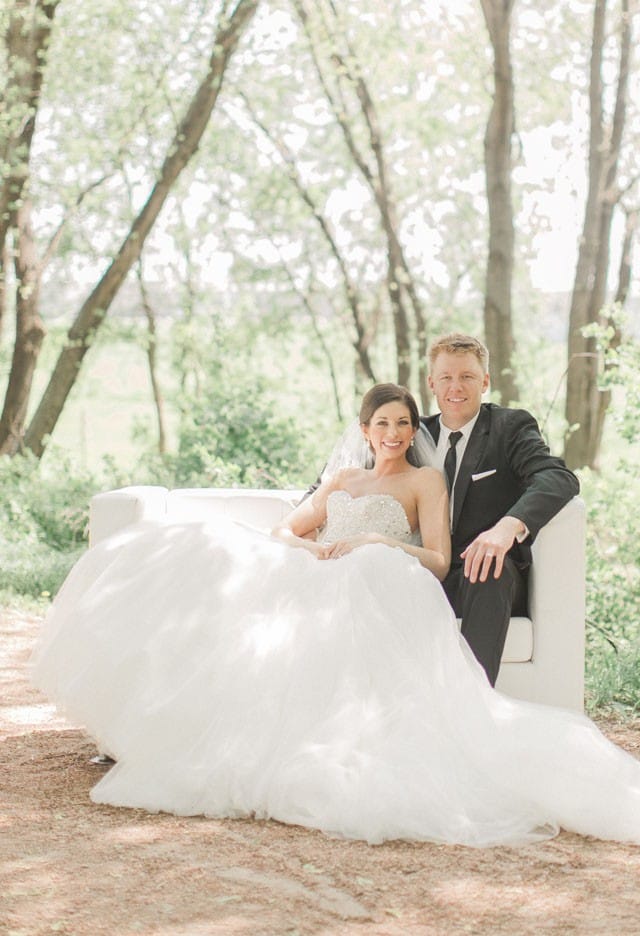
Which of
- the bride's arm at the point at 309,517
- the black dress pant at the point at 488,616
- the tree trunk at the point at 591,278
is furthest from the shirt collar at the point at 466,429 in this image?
the tree trunk at the point at 591,278

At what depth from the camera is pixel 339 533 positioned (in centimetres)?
436

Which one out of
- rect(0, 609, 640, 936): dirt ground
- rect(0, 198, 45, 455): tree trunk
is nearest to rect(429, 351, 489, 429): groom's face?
rect(0, 609, 640, 936): dirt ground

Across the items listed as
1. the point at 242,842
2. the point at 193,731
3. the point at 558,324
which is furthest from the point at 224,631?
the point at 558,324

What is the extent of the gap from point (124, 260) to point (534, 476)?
7.43 meters

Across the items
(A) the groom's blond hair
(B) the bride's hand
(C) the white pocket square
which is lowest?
(B) the bride's hand

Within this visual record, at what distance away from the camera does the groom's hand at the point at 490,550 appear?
3852mm

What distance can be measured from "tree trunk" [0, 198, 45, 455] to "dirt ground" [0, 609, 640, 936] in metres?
7.97

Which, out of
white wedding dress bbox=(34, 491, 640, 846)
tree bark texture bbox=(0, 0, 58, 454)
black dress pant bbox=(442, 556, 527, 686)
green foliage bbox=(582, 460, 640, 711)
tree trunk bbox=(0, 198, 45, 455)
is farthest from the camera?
tree trunk bbox=(0, 198, 45, 455)

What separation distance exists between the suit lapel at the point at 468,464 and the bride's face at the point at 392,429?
0.22 meters

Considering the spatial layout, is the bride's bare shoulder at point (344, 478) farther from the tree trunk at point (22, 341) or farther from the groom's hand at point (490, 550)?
the tree trunk at point (22, 341)

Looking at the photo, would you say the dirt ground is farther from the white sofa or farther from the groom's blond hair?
the groom's blond hair

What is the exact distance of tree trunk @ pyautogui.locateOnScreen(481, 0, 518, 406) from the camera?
10.0 meters

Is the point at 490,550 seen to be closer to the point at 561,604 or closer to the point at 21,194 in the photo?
the point at 561,604

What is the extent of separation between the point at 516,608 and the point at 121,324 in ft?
57.0
